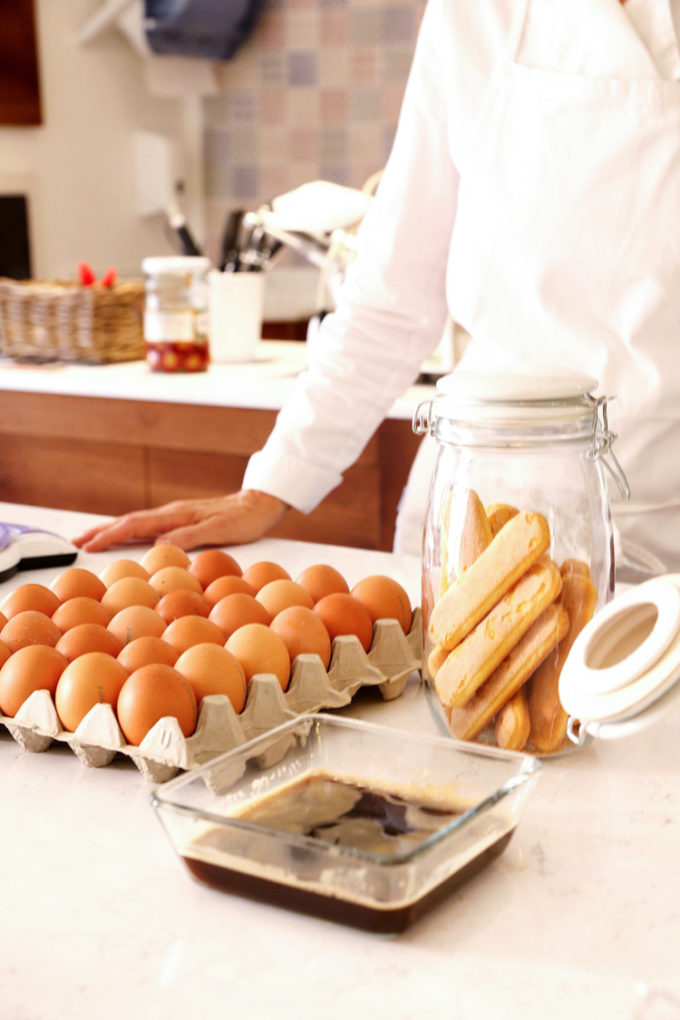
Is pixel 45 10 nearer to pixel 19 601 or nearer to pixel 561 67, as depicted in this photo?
pixel 561 67

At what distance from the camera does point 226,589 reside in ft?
3.07

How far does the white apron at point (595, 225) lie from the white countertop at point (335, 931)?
0.60m

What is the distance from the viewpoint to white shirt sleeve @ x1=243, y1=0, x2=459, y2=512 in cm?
135

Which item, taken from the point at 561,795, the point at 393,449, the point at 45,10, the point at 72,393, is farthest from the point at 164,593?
the point at 45,10

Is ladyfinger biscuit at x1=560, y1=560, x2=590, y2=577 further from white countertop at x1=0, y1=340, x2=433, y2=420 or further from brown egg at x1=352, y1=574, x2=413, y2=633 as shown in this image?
white countertop at x1=0, y1=340, x2=433, y2=420

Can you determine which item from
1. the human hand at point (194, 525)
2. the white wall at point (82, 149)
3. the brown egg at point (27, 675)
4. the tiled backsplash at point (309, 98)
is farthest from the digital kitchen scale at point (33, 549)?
the tiled backsplash at point (309, 98)

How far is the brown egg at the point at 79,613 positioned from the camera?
0.86 metres

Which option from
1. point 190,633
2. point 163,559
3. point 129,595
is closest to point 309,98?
point 163,559

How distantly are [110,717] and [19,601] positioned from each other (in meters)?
0.22

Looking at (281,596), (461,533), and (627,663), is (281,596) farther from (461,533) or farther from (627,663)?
(627,663)

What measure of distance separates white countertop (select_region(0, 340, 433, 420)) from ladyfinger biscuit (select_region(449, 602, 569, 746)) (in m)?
1.36

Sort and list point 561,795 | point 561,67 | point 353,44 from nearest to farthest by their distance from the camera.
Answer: point 561,795 < point 561,67 < point 353,44

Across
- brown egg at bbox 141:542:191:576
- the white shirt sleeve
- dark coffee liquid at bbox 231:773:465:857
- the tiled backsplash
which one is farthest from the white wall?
dark coffee liquid at bbox 231:773:465:857

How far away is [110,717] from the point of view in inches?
28.2
